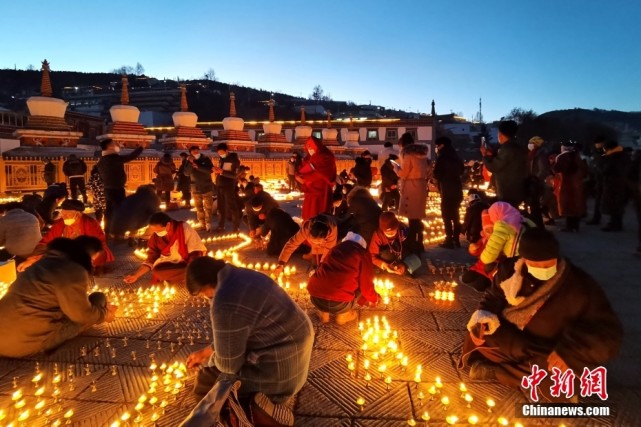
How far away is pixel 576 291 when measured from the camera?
2607 mm

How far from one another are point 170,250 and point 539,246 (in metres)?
4.09

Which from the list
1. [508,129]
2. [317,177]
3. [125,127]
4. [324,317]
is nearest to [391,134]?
[125,127]

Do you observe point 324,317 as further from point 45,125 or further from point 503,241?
point 45,125

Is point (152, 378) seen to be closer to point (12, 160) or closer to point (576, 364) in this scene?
point (576, 364)

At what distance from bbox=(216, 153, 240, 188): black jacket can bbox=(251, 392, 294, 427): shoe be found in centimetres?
628

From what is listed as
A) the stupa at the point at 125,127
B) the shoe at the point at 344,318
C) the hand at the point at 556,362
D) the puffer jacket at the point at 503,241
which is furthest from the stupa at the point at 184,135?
the hand at the point at 556,362

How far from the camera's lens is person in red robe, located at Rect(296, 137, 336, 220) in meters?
6.76

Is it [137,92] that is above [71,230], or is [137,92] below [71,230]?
above

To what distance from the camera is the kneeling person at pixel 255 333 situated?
2.35 metres

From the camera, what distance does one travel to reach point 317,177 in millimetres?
6820

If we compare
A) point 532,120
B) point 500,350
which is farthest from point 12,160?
point 532,120

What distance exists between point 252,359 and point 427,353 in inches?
66.1

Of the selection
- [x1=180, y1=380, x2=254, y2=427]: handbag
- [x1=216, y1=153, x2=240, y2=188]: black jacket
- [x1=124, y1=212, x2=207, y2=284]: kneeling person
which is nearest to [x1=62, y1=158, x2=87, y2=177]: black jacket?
[x1=216, y1=153, x2=240, y2=188]: black jacket

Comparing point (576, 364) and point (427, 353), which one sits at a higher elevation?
point (576, 364)
